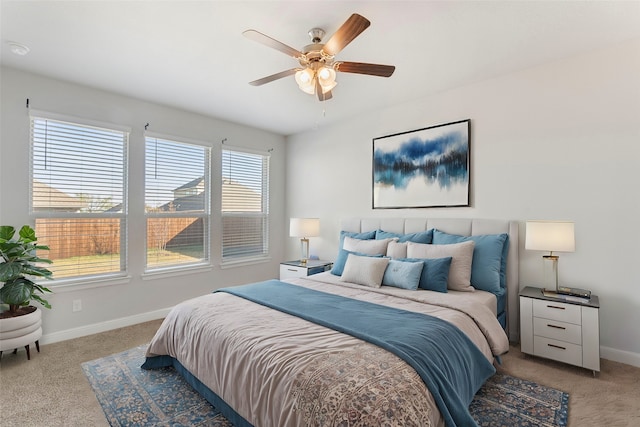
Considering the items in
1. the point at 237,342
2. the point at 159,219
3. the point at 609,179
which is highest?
the point at 609,179

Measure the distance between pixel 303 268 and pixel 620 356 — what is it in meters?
3.20

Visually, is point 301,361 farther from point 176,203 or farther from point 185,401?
point 176,203

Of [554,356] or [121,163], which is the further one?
[121,163]

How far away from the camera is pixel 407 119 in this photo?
387 cm

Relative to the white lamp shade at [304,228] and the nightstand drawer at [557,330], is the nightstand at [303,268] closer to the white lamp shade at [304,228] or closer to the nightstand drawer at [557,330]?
the white lamp shade at [304,228]

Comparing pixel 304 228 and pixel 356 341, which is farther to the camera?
pixel 304 228

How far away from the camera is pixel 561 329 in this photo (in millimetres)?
2529

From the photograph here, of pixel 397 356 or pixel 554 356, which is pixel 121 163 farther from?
pixel 554 356

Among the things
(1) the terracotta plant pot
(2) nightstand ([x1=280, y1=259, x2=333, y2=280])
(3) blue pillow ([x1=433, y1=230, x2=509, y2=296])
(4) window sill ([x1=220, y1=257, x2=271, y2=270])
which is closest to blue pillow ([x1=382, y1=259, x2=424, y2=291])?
(3) blue pillow ([x1=433, y1=230, x2=509, y2=296])

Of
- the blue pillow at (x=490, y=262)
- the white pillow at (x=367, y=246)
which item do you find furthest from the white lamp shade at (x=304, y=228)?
the blue pillow at (x=490, y=262)

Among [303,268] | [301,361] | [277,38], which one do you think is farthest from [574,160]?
[303,268]

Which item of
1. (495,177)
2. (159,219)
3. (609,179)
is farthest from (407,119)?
(159,219)

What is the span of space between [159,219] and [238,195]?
4.00ft

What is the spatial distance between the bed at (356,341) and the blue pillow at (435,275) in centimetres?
2
